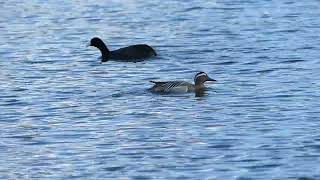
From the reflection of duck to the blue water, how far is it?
15 centimetres

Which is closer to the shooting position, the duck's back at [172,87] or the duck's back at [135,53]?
the duck's back at [172,87]

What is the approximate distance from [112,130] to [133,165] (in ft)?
8.96

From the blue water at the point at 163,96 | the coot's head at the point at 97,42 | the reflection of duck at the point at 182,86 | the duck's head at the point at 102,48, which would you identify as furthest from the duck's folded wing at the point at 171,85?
the coot's head at the point at 97,42

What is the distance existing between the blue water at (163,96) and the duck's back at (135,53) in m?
0.21

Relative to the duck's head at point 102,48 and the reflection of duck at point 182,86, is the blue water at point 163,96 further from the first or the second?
the duck's head at point 102,48

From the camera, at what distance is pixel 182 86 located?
25812mm

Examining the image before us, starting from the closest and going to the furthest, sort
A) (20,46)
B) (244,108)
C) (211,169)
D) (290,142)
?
(211,169) → (290,142) → (244,108) → (20,46)

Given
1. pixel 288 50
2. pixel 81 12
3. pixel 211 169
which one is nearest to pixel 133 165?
pixel 211 169

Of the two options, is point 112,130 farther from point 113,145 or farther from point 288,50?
point 288,50

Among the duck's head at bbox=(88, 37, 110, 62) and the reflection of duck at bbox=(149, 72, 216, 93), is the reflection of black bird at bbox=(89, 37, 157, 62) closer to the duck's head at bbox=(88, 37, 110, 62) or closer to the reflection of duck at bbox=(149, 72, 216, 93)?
the duck's head at bbox=(88, 37, 110, 62)

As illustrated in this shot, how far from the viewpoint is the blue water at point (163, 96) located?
1914cm

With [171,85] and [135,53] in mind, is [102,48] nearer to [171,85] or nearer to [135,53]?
[135,53]

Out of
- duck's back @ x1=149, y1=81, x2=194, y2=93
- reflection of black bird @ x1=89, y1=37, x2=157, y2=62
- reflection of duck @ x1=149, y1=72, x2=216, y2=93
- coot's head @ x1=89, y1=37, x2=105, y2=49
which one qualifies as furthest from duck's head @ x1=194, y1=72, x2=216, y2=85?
coot's head @ x1=89, y1=37, x2=105, y2=49

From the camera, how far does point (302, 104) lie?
23.7 metres
